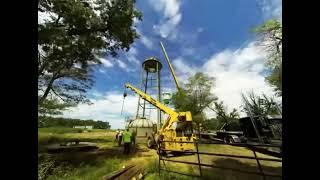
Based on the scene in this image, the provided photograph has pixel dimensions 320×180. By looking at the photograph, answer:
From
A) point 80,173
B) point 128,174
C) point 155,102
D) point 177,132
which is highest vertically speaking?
point 155,102

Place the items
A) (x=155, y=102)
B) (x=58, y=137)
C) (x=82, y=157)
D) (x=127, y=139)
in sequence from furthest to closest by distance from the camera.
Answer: (x=58, y=137) → (x=155, y=102) → (x=127, y=139) → (x=82, y=157)

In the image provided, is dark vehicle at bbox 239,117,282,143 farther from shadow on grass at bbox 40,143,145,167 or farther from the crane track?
shadow on grass at bbox 40,143,145,167

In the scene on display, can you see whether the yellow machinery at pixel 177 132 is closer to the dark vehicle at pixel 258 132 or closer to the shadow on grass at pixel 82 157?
the shadow on grass at pixel 82 157

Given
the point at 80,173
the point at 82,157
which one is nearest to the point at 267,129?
the point at 80,173

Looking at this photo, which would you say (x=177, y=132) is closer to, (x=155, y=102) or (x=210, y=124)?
(x=155, y=102)

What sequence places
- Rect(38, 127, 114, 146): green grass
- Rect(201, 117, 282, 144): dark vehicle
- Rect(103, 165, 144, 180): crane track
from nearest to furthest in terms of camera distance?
1. Rect(103, 165, 144, 180): crane track
2. Rect(201, 117, 282, 144): dark vehicle
3. Rect(38, 127, 114, 146): green grass

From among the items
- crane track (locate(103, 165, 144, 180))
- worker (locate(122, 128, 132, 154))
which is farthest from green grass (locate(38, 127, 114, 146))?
worker (locate(122, 128, 132, 154))

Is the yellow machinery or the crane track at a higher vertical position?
the yellow machinery
